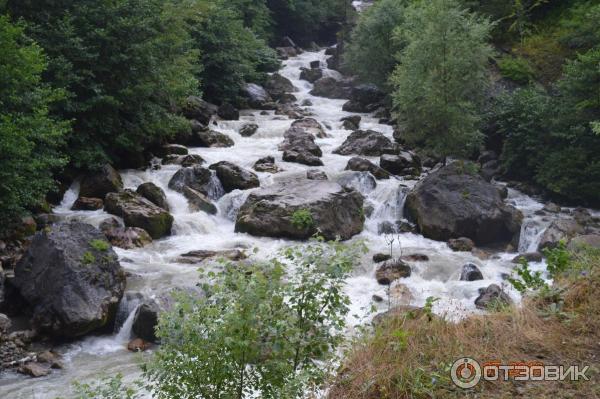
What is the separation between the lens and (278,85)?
123ft

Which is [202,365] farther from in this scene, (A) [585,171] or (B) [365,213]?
(A) [585,171]

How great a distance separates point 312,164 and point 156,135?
21.8ft

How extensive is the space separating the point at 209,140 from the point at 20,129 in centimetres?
1188

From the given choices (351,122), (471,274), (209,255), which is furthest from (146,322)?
(351,122)

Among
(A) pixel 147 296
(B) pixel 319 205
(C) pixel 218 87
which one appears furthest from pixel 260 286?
(C) pixel 218 87

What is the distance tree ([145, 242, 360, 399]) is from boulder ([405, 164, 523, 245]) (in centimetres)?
1283

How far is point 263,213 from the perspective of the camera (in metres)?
16.3

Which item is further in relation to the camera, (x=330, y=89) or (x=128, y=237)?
(x=330, y=89)

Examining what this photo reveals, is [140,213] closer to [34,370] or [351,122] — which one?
[34,370]

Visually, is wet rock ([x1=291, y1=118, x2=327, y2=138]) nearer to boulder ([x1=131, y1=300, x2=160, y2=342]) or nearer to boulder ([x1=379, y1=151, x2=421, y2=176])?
boulder ([x1=379, y1=151, x2=421, y2=176])

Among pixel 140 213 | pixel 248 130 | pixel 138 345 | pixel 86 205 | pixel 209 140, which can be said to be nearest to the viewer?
pixel 138 345

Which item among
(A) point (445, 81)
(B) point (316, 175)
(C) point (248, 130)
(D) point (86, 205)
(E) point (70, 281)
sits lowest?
(E) point (70, 281)

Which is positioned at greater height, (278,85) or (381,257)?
(278,85)

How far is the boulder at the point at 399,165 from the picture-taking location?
2172 centimetres
